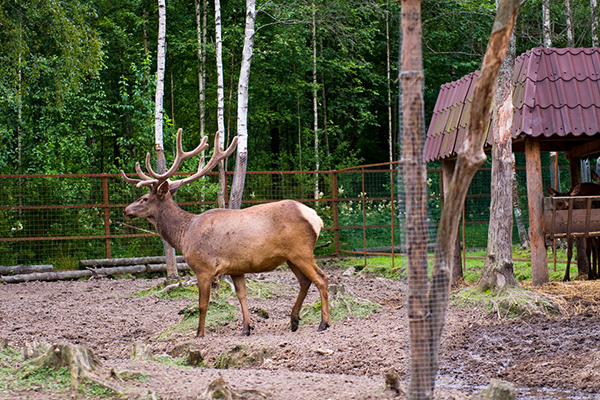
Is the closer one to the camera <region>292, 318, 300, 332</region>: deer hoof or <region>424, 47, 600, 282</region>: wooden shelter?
<region>292, 318, 300, 332</region>: deer hoof

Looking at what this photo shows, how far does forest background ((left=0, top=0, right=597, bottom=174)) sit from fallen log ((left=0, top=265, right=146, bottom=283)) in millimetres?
3468

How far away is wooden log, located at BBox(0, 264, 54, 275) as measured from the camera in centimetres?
1330

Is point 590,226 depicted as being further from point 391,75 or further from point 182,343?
point 391,75

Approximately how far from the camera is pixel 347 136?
26.0 metres

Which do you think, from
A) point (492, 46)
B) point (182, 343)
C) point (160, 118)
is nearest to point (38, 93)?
point (160, 118)

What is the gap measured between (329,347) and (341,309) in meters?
1.89

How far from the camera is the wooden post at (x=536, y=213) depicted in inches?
349

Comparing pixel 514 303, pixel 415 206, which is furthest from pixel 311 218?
pixel 415 206

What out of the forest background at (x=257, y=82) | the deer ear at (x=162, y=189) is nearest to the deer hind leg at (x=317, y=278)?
the deer ear at (x=162, y=189)

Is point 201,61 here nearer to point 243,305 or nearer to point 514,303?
point 243,305

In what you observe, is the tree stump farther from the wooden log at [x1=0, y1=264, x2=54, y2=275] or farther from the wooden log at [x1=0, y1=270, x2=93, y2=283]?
the wooden log at [x1=0, y1=264, x2=54, y2=275]

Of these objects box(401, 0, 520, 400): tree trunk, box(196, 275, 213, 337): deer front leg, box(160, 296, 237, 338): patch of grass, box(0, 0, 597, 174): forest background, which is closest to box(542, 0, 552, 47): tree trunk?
box(0, 0, 597, 174): forest background

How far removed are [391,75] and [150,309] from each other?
699 inches

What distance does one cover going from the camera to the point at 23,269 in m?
13.4
